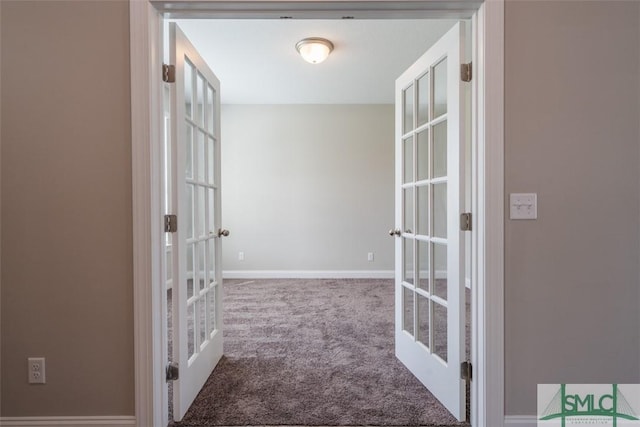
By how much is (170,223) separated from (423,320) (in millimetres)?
1466

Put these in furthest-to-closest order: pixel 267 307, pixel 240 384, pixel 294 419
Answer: pixel 267 307 < pixel 240 384 < pixel 294 419

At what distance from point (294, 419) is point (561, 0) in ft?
7.38

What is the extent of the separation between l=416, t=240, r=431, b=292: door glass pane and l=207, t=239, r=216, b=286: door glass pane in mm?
1267

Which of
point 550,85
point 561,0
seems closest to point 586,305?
point 550,85

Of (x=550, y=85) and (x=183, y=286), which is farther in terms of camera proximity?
(x=183, y=286)

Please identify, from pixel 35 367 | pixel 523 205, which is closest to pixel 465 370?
pixel 523 205

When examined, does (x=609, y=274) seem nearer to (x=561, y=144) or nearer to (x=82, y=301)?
(x=561, y=144)

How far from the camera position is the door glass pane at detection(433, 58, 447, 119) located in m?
1.71

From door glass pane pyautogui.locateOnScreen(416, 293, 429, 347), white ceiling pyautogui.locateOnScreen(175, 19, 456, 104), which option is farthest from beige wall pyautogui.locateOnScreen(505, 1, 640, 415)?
white ceiling pyautogui.locateOnScreen(175, 19, 456, 104)

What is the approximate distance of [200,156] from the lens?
6.37ft

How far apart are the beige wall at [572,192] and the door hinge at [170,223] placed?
1491mm

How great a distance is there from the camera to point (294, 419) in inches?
62.6

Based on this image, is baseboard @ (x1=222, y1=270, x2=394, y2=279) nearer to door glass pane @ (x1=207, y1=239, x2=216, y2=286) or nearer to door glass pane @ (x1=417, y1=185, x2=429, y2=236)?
door glass pane @ (x1=207, y1=239, x2=216, y2=286)

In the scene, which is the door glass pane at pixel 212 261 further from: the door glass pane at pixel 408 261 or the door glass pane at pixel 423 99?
the door glass pane at pixel 423 99
